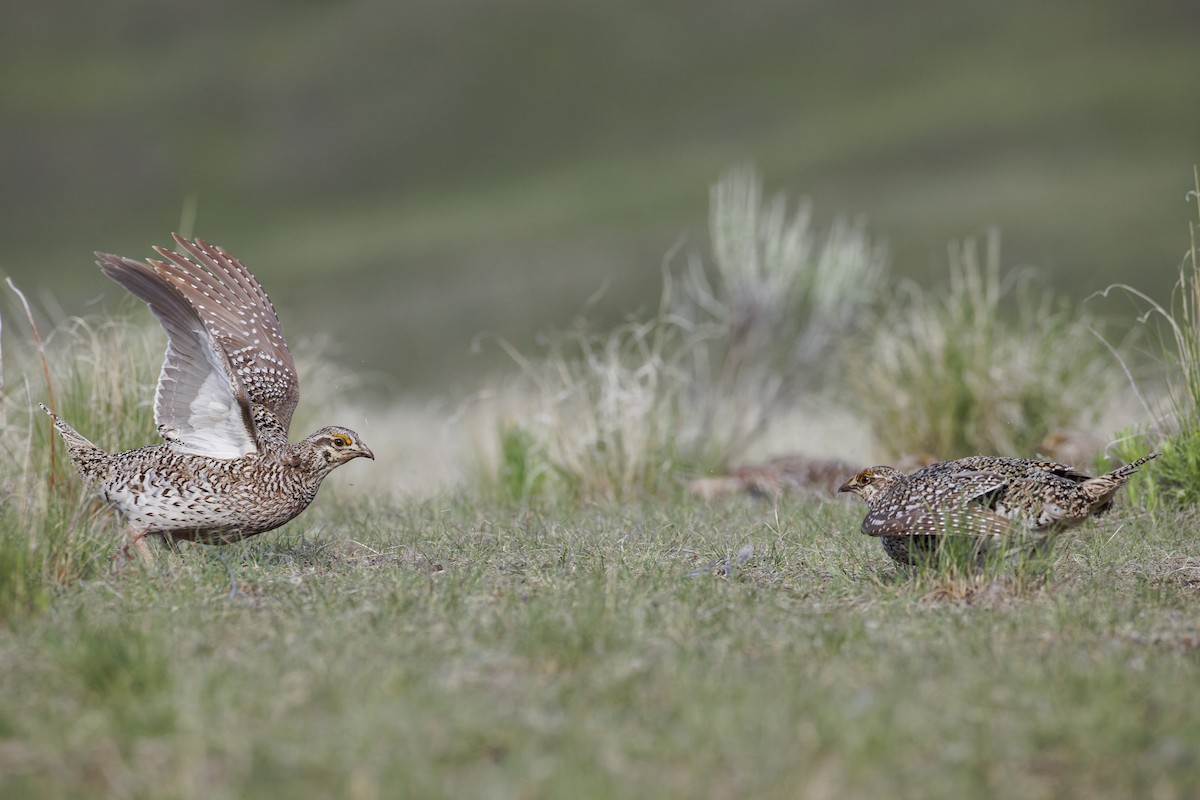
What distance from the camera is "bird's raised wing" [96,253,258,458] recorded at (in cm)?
527

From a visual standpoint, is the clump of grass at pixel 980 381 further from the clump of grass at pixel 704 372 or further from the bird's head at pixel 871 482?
the bird's head at pixel 871 482

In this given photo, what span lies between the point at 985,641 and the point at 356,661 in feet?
6.66

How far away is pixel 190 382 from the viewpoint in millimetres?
5664

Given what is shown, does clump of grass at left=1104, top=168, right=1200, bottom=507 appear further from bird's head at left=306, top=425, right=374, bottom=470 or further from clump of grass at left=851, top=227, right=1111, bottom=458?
bird's head at left=306, top=425, right=374, bottom=470

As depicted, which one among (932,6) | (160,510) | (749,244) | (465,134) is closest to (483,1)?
(465,134)

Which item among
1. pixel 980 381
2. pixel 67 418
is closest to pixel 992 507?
pixel 980 381

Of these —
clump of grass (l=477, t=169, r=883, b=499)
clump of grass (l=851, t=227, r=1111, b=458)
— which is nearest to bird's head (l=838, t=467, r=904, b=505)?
clump of grass (l=477, t=169, r=883, b=499)

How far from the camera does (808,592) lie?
523 cm

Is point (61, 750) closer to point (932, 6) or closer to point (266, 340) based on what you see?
point (266, 340)

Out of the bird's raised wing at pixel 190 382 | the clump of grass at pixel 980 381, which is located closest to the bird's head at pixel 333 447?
the bird's raised wing at pixel 190 382

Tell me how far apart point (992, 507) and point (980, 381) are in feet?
14.5

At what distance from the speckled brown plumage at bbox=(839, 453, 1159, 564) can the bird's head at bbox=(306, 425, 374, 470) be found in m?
2.28

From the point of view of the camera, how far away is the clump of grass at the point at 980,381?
376 inches

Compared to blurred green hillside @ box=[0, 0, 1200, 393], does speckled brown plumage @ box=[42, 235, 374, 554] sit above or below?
below
